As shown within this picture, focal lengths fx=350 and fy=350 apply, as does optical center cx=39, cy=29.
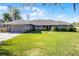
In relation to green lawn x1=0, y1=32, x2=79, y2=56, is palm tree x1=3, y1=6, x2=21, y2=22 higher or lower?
higher

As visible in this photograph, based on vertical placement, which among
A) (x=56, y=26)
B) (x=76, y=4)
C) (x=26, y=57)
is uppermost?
(x=76, y=4)

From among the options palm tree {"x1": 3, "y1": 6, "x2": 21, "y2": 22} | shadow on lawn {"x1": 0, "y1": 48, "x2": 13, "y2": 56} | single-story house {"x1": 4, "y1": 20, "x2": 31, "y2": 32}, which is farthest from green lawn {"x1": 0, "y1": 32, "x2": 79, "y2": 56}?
palm tree {"x1": 3, "y1": 6, "x2": 21, "y2": 22}

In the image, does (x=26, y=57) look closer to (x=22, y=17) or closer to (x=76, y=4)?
(x=22, y=17)

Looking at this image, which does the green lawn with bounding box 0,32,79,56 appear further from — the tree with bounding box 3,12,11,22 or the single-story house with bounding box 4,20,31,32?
the tree with bounding box 3,12,11,22

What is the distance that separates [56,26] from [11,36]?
635mm

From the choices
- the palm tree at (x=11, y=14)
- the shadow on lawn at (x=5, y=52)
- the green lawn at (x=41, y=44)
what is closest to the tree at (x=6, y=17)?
the palm tree at (x=11, y=14)

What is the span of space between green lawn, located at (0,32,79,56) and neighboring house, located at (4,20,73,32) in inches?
3.8

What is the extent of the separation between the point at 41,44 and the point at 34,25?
0.91 feet

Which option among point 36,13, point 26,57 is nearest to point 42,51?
point 26,57

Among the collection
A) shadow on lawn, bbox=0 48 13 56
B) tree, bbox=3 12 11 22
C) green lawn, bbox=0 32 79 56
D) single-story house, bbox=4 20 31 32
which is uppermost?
tree, bbox=3 12 11 22

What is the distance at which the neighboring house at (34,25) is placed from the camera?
15.7 ft

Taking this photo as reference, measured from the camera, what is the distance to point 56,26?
482cm

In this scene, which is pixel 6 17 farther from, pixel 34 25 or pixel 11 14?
pixel 34 25

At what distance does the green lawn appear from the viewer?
4777 millimetres
